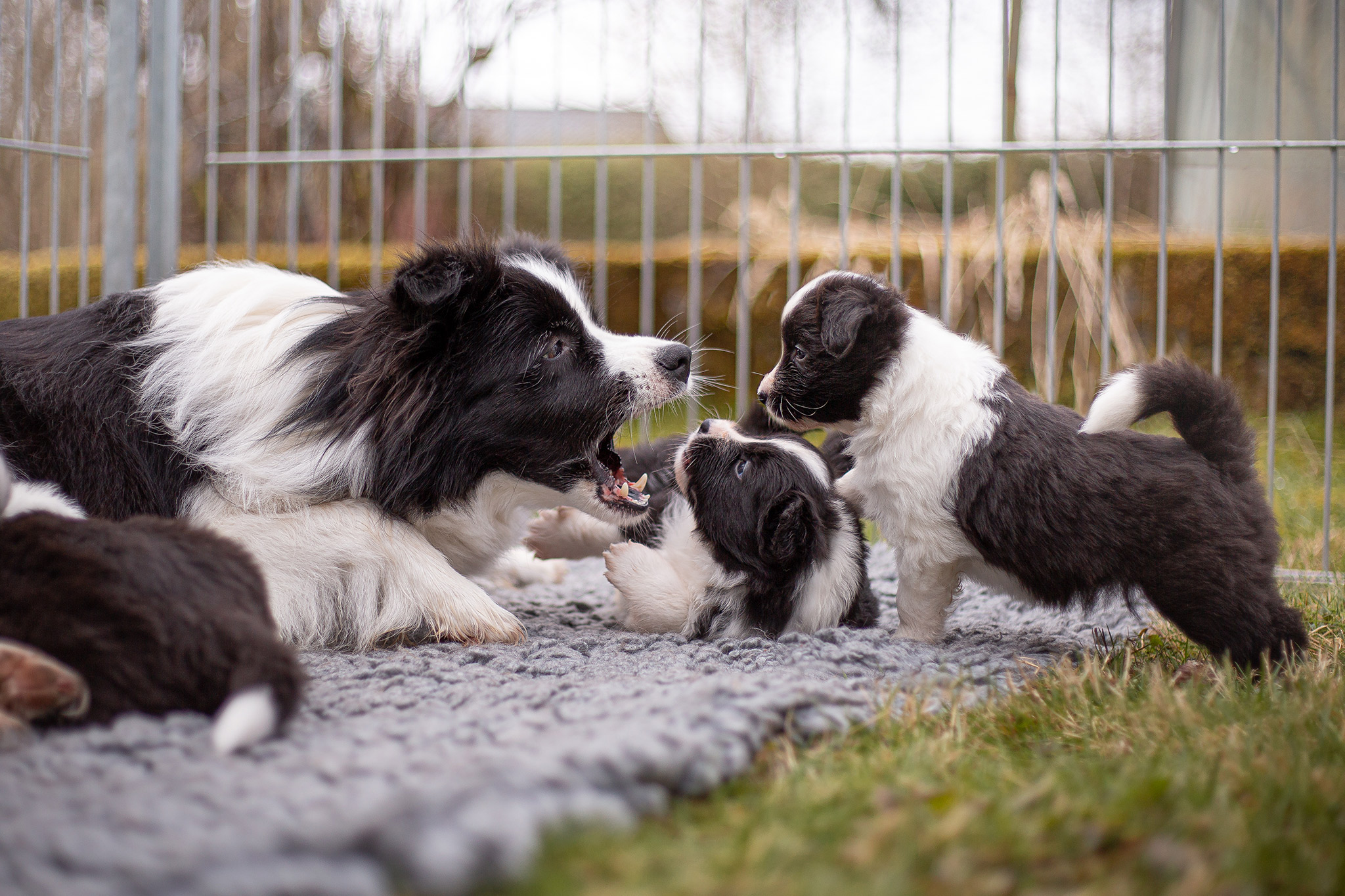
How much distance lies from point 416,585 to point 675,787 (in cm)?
133

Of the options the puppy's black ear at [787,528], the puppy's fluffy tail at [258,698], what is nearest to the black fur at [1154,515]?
the puppy's black ear at [787,528]

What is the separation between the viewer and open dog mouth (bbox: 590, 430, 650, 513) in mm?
2924

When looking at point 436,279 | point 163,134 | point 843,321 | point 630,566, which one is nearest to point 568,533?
point 630,566

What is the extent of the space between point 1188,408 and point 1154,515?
309mm

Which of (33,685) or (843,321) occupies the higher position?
(843,321)

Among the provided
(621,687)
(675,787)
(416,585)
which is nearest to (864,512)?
(621,687)

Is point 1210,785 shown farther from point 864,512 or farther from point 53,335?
point 53,335

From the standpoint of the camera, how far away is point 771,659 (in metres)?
2.52

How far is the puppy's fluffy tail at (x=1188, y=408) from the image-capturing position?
96.7 inches

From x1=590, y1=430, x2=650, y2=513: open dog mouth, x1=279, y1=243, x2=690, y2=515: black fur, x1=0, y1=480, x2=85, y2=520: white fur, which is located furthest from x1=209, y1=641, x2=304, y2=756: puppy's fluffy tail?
x1=590, y1=430, x2=650, y2=513: open dog mouth

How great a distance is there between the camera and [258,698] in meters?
1.69

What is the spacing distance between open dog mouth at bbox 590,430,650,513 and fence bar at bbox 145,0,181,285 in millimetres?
2757

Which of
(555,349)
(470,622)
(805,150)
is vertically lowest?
(470,622)

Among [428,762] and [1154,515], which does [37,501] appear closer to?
[428,762]
